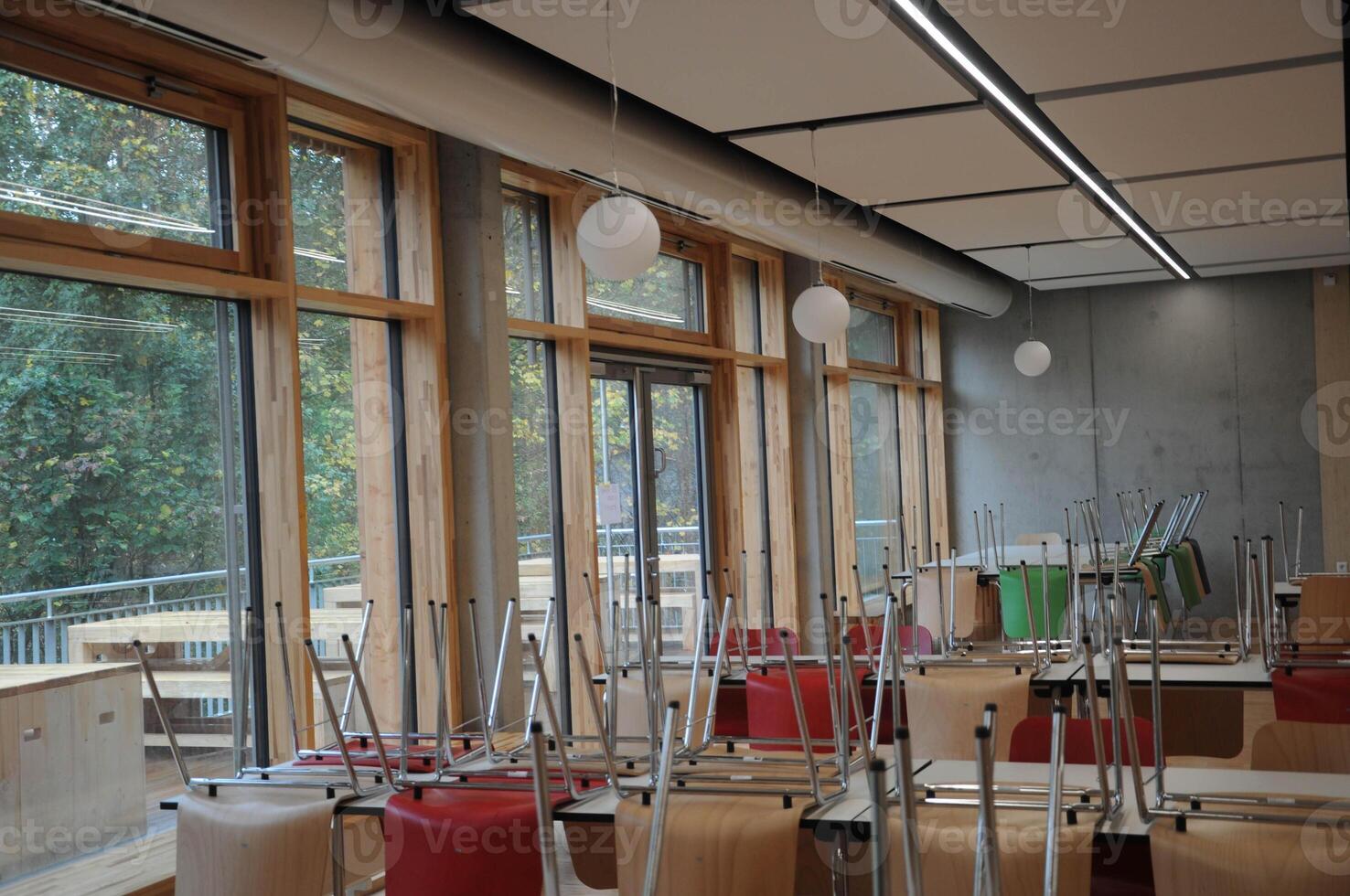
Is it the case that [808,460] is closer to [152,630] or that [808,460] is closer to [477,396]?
[477,396]

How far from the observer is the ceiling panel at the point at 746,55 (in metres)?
3.87

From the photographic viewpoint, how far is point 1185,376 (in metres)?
11.8

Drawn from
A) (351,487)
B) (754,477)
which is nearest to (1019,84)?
(351,487)

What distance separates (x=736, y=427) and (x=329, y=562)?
378 cm

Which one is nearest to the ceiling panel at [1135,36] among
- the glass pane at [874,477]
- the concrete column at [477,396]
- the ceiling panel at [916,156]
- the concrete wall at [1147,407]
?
the ceiling panel at [916,156]

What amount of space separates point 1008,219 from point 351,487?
4.38m

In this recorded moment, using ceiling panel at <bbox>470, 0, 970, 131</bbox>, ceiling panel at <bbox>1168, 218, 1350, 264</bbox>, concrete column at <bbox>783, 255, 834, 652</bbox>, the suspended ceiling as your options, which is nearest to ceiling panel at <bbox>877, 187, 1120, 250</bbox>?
the suspended ceiling

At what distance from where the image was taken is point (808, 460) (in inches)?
363

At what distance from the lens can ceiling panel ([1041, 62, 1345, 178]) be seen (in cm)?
497

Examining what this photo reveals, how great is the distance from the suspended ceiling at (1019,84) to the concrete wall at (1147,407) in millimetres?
3787

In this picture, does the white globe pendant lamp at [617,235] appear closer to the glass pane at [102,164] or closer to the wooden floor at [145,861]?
the glass pane at [102,164]

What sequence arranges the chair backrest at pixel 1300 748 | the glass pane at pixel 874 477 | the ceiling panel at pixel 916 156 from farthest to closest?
the glass pane at pixel 874 477 < the ceiling panel at pixel 916 156 < the chair backrest at pixel 1300 748

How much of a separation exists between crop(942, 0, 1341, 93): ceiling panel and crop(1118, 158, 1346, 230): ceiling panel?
2229 millimetres

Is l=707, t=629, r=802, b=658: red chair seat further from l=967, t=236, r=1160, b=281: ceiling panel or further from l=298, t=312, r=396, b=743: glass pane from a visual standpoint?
l=967, t=236, r=1160, b=281: ceiling panel
